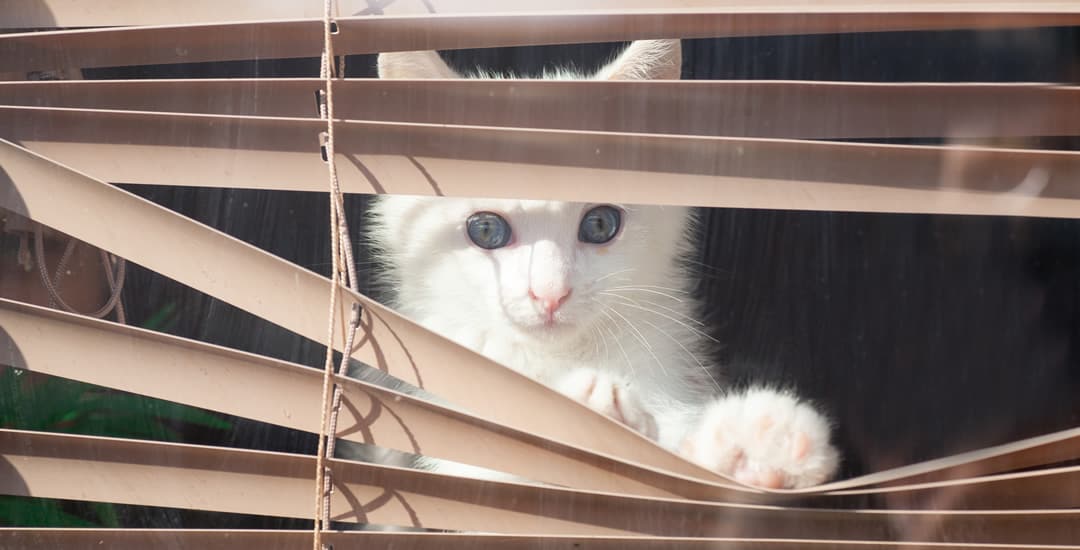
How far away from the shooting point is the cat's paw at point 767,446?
1096mm

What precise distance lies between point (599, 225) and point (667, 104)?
0.69 m

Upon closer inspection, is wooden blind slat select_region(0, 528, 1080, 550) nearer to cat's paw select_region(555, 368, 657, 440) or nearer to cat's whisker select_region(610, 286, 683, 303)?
cat's paw select_region(555, 368, 657, 440)

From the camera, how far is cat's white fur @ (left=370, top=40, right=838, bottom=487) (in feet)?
4.78

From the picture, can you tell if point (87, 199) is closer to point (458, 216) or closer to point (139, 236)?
point (139, 236)

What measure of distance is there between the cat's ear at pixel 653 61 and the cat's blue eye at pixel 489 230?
328mm

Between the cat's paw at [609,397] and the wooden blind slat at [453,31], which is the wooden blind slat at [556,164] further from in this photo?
the cat's paw at [609,397]

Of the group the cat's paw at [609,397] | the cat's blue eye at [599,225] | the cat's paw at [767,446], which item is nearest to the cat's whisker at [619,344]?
the cat's blue eye at [599,225]

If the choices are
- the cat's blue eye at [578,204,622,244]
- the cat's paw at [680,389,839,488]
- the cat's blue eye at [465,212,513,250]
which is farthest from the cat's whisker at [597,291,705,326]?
the cat's paw at [680,389,839,488]

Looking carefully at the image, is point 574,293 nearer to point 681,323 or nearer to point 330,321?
point 681,323

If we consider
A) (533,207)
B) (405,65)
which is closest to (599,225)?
(533,207)

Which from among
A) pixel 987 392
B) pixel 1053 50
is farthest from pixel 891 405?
pixel 1053 50

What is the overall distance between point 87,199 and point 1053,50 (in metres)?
1.53

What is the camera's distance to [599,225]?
1632 mm

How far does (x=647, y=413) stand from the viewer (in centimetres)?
127
